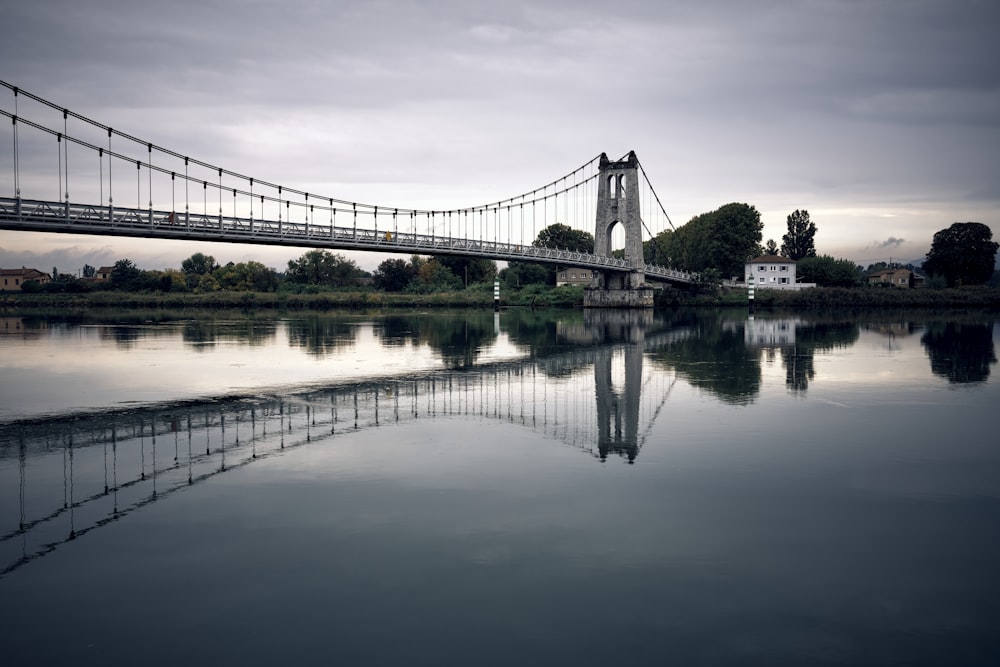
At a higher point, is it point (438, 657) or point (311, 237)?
point (311, 237)

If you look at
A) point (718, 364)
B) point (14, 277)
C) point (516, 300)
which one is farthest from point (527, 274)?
point (14, 277)

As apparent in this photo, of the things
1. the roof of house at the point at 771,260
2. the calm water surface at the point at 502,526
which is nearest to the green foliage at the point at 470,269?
the roof of house at the point at 771,260

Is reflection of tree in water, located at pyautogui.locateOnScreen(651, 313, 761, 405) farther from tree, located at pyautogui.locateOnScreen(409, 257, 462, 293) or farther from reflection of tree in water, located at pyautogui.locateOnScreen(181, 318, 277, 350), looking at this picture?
tree, located at pyautogui.locateOnScreen(409, 257, 462, 293)

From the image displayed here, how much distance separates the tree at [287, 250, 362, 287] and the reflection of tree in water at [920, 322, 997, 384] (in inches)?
3945

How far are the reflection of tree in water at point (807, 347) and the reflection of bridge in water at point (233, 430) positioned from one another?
3.80m

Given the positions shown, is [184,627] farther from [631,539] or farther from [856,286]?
[856,286]

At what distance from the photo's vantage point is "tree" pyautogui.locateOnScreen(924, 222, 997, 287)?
344 ft

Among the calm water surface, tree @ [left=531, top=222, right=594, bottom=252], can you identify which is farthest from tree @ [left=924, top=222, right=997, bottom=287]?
the calm water surface

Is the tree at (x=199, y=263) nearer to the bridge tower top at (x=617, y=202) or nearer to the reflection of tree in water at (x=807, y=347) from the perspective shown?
the bridge tower top at (x=617, y=202)

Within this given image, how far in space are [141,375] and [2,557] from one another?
684 inches

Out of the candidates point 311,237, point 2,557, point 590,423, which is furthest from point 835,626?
point 311,237

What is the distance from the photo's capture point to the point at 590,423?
15.9 meters

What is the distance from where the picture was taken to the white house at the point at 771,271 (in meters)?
108

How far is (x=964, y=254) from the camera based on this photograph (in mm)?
104812
